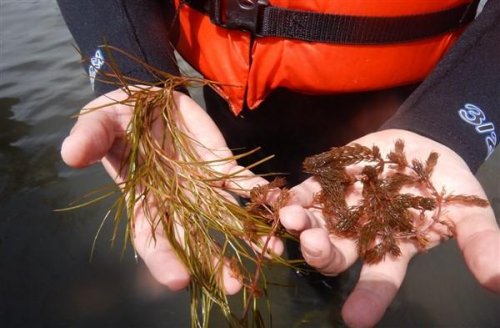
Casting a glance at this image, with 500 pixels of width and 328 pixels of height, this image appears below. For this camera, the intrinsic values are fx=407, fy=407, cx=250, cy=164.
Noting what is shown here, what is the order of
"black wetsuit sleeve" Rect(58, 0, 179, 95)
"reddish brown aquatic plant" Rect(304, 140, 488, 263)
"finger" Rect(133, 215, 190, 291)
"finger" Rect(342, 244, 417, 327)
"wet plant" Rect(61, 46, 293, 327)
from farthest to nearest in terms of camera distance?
"black wetsuit sleeve" Rect(58, 0, 179, 95) → "wet plant" Rect(61, 46, 293, 327) → "reddish brown aquatic plant" Rect(304, 140, 488, 263) → "finger" Rect(133, 215, 190, 291) → "finger" Rect(342, 244, 417, 327)

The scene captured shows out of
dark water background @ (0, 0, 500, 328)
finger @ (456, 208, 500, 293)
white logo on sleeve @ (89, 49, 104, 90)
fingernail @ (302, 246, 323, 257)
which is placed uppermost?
white logo on sleeve @ (89, 49, 104, 90)

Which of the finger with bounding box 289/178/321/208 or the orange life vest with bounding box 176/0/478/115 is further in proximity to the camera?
the orange life vest with bounding box 176/0/478/115

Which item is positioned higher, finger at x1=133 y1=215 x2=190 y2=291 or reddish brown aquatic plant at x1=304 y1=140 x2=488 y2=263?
reddish brown aquatic plant at x1=304 y1=140 x2=488 y2=263

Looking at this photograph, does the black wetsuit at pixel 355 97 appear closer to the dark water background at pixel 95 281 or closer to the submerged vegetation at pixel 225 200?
the submerged vegetation at pixel 225 200

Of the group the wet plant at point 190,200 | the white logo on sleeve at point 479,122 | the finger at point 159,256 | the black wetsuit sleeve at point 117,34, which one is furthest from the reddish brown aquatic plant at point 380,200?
the black wetsuit sleeve at point 117,34

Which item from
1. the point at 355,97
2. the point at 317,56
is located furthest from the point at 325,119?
the point at 317,56

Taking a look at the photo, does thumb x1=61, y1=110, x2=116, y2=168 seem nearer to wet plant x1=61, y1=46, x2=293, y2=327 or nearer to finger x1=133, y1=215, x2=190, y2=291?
wet plant x1=61, y1=46, x2=293, y2=327

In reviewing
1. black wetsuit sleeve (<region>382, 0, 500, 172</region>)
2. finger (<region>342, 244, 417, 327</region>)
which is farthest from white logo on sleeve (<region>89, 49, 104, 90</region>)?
finger (<region>342, 244, 417, 327</region>)
